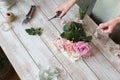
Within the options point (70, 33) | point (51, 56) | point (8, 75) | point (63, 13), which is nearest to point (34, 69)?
point (51, 56)

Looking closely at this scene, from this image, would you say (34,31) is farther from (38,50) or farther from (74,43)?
(74,43)

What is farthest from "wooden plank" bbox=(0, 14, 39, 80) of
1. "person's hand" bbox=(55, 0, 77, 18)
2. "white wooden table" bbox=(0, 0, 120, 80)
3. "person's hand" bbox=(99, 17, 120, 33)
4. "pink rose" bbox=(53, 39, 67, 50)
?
"person's hand" bbox=(99, 17, 120, 33)

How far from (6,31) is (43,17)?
0.24 m

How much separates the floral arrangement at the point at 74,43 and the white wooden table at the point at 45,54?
3cm

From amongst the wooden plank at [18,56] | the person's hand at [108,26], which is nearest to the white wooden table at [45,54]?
the wooden plank at [18,56]

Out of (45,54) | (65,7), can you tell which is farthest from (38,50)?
(65,7)

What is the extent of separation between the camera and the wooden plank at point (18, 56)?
1.25 m

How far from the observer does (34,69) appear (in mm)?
1270

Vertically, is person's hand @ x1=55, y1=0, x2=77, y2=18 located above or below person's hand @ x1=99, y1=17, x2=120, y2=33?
above

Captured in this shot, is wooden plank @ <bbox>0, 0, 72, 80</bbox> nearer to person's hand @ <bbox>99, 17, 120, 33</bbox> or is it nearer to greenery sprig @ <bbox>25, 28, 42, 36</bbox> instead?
greenery sprig @ <bbox>25, 28, 42, 36</bbox>

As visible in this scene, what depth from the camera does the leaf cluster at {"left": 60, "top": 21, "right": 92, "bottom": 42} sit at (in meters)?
1.36

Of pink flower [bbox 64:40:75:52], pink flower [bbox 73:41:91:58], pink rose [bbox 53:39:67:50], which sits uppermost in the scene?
pink rose [bbox 53:39:67:50]

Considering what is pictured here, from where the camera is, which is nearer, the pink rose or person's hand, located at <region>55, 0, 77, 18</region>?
the pink rose

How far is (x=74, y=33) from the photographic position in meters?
1.36
